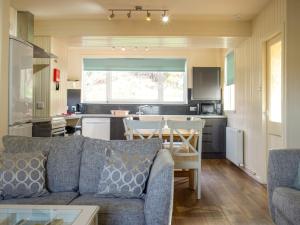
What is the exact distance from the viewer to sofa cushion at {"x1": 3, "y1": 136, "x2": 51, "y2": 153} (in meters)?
2.70

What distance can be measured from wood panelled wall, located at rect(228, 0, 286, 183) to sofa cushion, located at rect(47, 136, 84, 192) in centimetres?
290

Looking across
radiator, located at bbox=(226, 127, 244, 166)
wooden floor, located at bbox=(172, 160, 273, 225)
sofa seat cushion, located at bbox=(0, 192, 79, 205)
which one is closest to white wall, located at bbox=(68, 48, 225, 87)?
radiator, located at bbox=(226, 127, 244, 166)

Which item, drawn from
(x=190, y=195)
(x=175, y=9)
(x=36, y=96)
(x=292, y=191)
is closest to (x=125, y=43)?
(x=175, y=9)

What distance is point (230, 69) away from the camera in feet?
21.7

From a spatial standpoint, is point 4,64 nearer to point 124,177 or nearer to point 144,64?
point 124,177

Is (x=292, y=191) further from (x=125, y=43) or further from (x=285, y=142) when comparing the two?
(x=125, y=43)

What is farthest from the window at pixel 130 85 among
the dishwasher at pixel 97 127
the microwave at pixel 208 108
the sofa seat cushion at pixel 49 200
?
the sofa seat cushion at pixel 49 200

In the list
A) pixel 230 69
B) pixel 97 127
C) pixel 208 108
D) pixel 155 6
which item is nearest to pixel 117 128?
pixel 97 127

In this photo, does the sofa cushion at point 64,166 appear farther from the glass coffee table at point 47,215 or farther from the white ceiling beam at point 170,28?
the white ceiling beam at point 170,28

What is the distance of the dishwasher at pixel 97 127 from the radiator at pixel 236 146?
2726mm

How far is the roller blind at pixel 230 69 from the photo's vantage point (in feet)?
21.1

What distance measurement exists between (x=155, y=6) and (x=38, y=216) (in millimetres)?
3423

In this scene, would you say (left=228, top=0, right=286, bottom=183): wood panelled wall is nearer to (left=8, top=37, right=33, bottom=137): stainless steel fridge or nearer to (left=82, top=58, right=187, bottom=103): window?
(left=82, top=58, right=187, bottom=103): window

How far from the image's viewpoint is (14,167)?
2.44 metres
